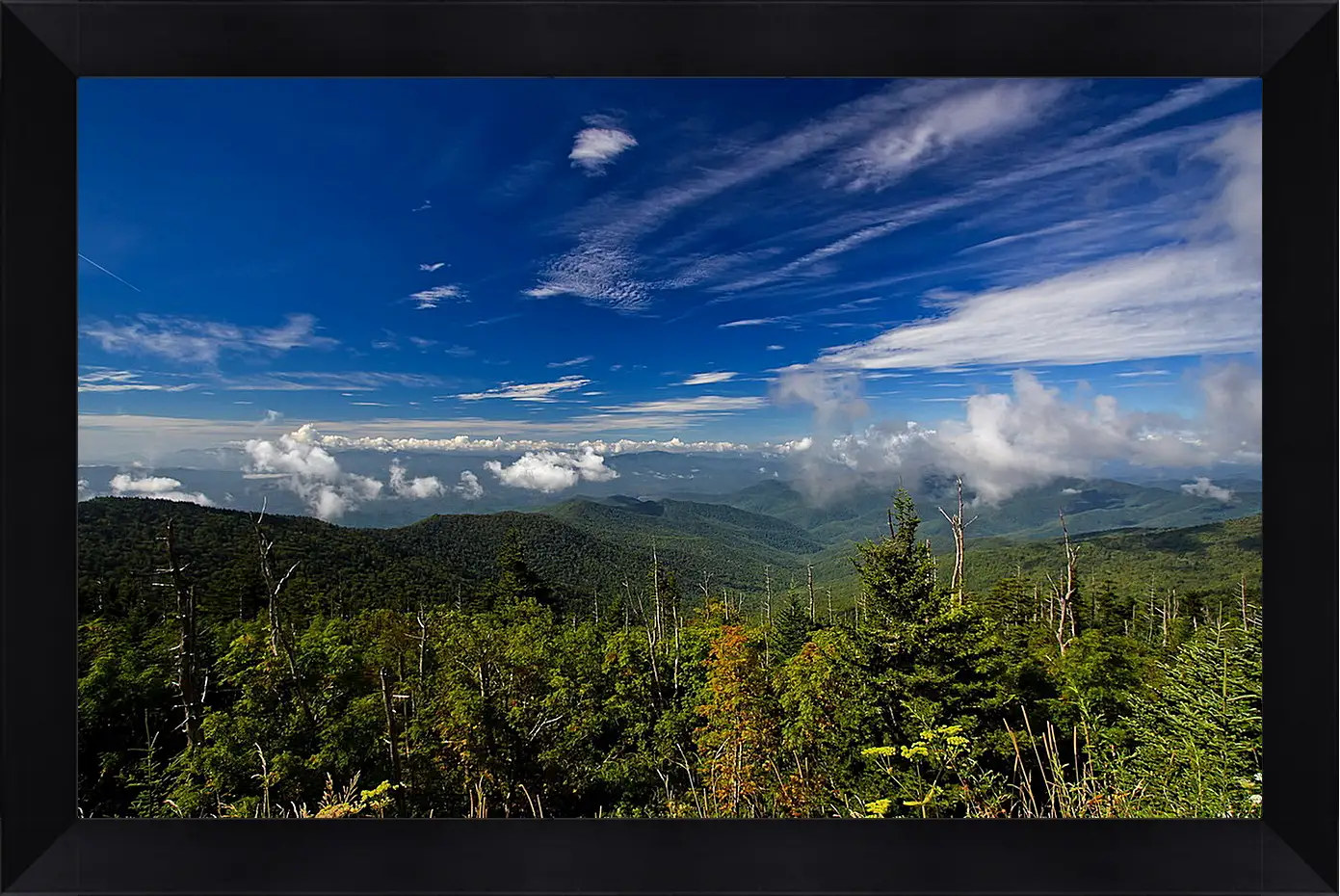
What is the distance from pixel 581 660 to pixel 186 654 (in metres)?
5.01

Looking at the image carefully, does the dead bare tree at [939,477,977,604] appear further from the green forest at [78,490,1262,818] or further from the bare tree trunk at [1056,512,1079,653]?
the bare tree trunk at [1056,512,1079,653]

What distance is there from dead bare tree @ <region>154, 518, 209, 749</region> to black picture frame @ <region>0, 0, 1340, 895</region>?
6.19m

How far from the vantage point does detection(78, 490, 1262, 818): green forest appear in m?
5.98

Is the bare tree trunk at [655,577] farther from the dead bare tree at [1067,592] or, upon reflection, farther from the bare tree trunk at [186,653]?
the bare tree trunk at [186,653]

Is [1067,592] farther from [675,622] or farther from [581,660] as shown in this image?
[581,660]

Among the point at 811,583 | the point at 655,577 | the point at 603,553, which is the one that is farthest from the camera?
the point at 603,553

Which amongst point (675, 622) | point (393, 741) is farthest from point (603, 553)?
point (393, 741)

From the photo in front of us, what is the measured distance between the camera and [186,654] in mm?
6094

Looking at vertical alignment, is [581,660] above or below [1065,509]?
below

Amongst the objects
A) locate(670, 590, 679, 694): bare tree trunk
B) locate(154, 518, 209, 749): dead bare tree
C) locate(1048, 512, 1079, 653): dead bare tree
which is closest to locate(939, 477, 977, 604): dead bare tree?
locate(1048, 512, 1079, 653): dead bare tree
